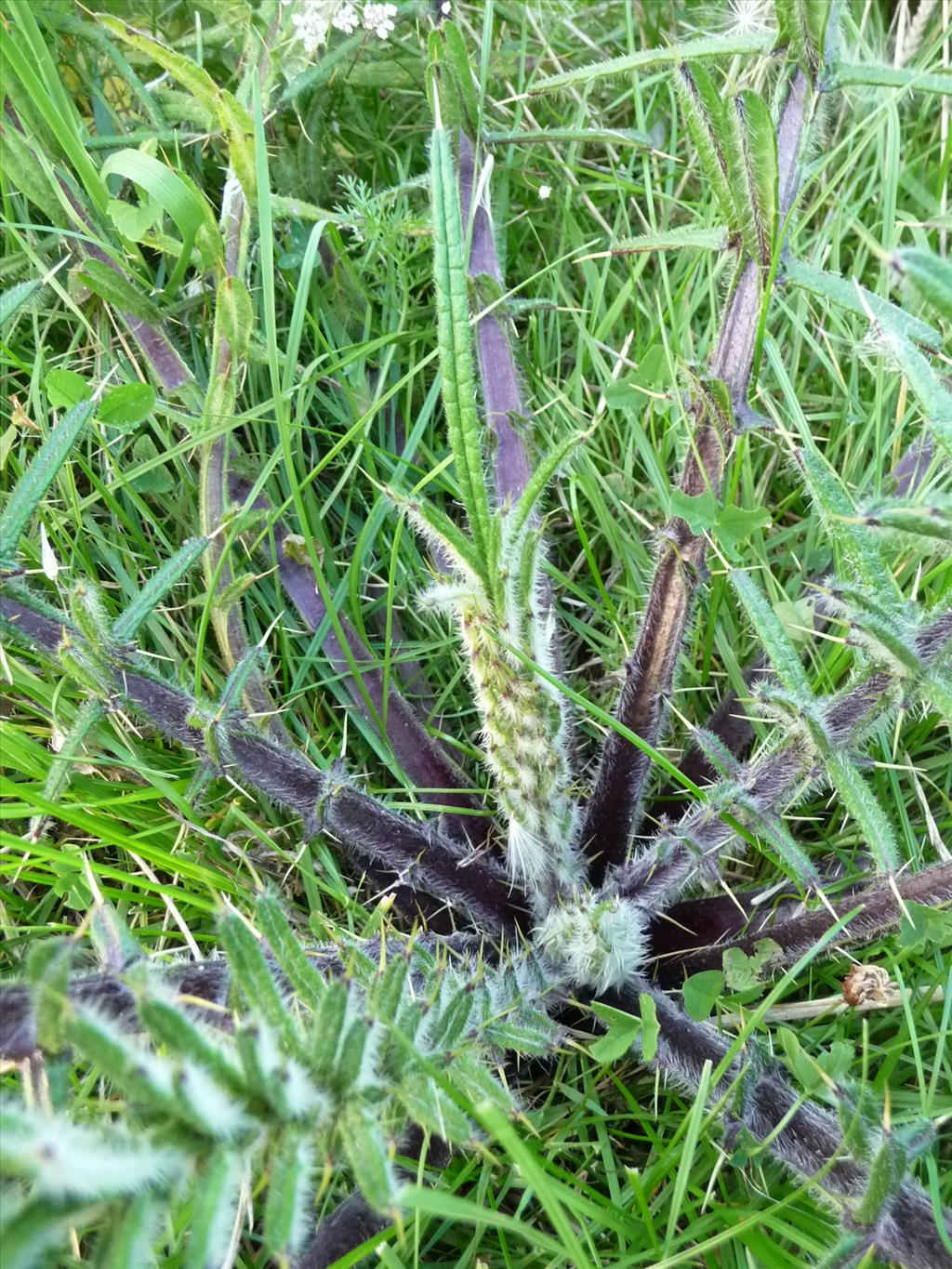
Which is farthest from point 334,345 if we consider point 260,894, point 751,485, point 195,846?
point 260,894

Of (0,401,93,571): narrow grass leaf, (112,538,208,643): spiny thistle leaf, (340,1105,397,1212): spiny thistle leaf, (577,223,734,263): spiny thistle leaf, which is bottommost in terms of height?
(340,1105,397,1212): spiny thistle leaf

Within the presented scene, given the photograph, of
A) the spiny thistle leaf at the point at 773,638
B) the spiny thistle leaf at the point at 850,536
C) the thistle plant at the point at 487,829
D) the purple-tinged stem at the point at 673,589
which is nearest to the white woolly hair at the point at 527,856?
the thistle plant at the point at 487,829

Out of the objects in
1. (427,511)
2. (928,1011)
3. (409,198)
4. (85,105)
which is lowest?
(928,1011)

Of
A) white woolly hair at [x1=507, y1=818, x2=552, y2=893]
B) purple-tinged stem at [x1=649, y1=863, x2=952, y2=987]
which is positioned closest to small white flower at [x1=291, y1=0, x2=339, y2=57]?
white woolly hair at [x1=507, y1=818, x2=552, y2=893]

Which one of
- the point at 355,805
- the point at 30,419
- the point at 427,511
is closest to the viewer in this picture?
the point at 427,511

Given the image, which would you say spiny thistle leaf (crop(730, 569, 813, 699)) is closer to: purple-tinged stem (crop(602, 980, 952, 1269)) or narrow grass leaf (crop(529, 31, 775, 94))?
purple-tinged stem (crop(602, 980, 952, 1269))

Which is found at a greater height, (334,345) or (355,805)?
(334,345)

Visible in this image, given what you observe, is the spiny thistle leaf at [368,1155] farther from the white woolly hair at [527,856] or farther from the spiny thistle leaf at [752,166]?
the spiny thistle leaf at [752,166]

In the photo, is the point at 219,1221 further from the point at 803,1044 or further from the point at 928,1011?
the point at 928,1011
